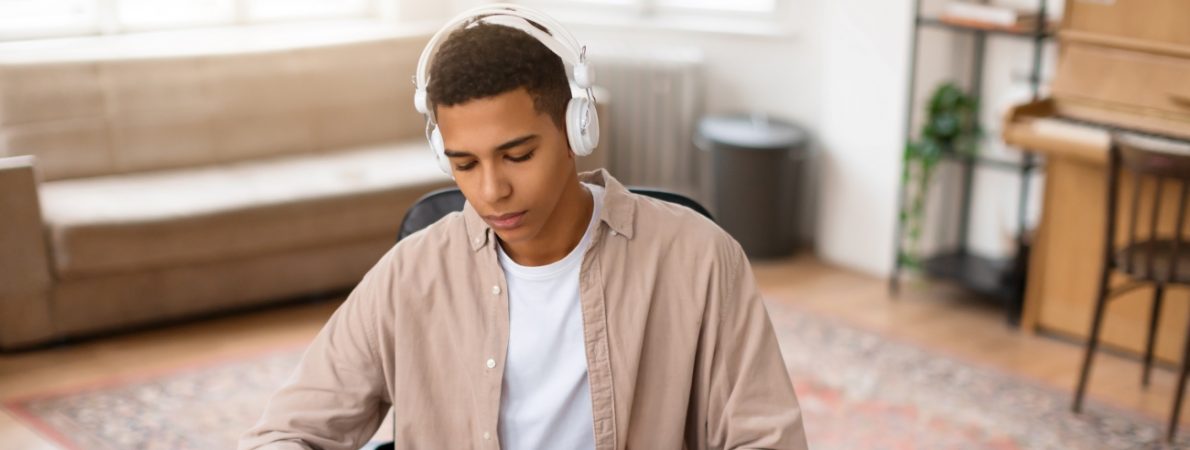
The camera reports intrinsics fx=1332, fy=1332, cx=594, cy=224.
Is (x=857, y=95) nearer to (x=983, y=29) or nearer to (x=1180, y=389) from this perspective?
(x=983, y=29)

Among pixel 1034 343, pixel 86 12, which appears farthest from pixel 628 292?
pixel 86 12

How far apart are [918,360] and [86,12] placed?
341 cm

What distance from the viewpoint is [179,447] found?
3367 millimetres

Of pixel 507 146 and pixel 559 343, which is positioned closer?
pixel 507 146

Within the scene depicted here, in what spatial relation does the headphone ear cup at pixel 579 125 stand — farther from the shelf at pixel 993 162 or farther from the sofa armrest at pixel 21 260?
the shelf at pixel 993 162

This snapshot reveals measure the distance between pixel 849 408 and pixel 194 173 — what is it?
234cm

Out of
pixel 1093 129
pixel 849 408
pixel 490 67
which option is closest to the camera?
pixel 490 67

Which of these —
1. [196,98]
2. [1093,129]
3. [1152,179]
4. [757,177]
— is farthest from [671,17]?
[1152,179]

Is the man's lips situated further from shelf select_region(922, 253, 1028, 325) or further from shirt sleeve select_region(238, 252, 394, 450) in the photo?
shelf select_region(922, 253, 1028, 325)

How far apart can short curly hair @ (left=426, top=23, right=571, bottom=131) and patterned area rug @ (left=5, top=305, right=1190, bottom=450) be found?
6.74ft

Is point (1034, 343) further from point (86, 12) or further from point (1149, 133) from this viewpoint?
point (86, 12)

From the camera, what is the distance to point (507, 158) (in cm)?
156

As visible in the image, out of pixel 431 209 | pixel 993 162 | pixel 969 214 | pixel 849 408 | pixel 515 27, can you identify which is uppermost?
pixel 515 27

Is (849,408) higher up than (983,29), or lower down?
lower down
